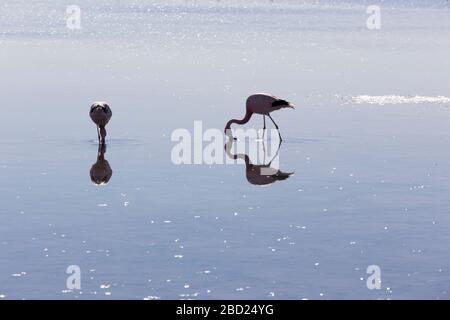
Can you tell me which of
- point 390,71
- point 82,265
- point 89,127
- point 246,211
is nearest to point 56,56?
point 390,71

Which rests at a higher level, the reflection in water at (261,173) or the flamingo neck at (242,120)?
the flamingo neck at (242,120)

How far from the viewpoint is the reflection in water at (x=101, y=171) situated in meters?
17.5

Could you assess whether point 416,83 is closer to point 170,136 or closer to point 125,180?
point 170,136

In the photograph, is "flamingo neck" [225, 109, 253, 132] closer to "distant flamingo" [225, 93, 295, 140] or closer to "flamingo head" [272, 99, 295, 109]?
"distant flamingo" [225, 93, 295, 140]

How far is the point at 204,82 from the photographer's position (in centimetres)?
2903

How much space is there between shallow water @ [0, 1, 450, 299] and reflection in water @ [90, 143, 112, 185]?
0.16m

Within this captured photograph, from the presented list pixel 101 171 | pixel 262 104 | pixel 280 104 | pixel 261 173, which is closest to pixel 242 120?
pixel 262 104

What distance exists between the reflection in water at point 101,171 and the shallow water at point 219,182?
155 millimetres

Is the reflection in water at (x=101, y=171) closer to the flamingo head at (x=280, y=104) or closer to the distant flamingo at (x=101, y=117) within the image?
the distant flamingo at (x=101, y=117)

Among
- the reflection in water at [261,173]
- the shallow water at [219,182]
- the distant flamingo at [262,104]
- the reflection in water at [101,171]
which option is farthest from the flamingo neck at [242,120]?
the reflection in water at [101,171]

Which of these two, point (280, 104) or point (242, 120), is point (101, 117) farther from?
point (280, 104)

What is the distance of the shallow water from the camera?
41.8 feet

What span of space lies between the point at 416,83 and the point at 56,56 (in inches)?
426

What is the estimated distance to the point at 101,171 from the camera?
1819 centimetres
